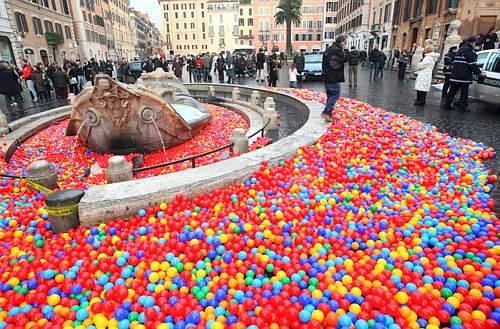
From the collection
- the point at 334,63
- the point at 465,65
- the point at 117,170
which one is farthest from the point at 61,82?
the point at 465,65

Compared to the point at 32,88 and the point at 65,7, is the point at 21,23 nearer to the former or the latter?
the point at 65,7

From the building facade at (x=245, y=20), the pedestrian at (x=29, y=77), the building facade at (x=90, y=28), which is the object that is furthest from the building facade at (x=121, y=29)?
the pedestrian at (x=29, y=77)

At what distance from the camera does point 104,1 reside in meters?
61.3

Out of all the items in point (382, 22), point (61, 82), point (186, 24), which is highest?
point (186, 24)

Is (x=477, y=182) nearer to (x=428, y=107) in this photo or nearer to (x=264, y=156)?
(x=264, y=156)

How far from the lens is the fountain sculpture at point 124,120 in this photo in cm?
768

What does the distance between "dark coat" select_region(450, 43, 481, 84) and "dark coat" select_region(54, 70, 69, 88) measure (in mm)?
16054

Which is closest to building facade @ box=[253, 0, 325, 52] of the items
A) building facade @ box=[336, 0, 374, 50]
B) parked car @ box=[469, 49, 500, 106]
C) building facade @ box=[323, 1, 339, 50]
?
building facade @ box=[323, 1, 339, 50]

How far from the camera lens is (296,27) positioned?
78.6 metres

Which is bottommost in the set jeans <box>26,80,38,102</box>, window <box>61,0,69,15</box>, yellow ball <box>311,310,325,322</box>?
yellow ball <box>311,310,325,322</box>

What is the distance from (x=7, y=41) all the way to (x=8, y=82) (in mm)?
17473

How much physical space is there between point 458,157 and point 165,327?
561 centimetres

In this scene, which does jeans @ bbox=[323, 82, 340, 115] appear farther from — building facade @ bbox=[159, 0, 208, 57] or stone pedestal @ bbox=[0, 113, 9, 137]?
building facade @ bbox=[159, 0, 208, 57]

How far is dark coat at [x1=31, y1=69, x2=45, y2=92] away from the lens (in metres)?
15.1
